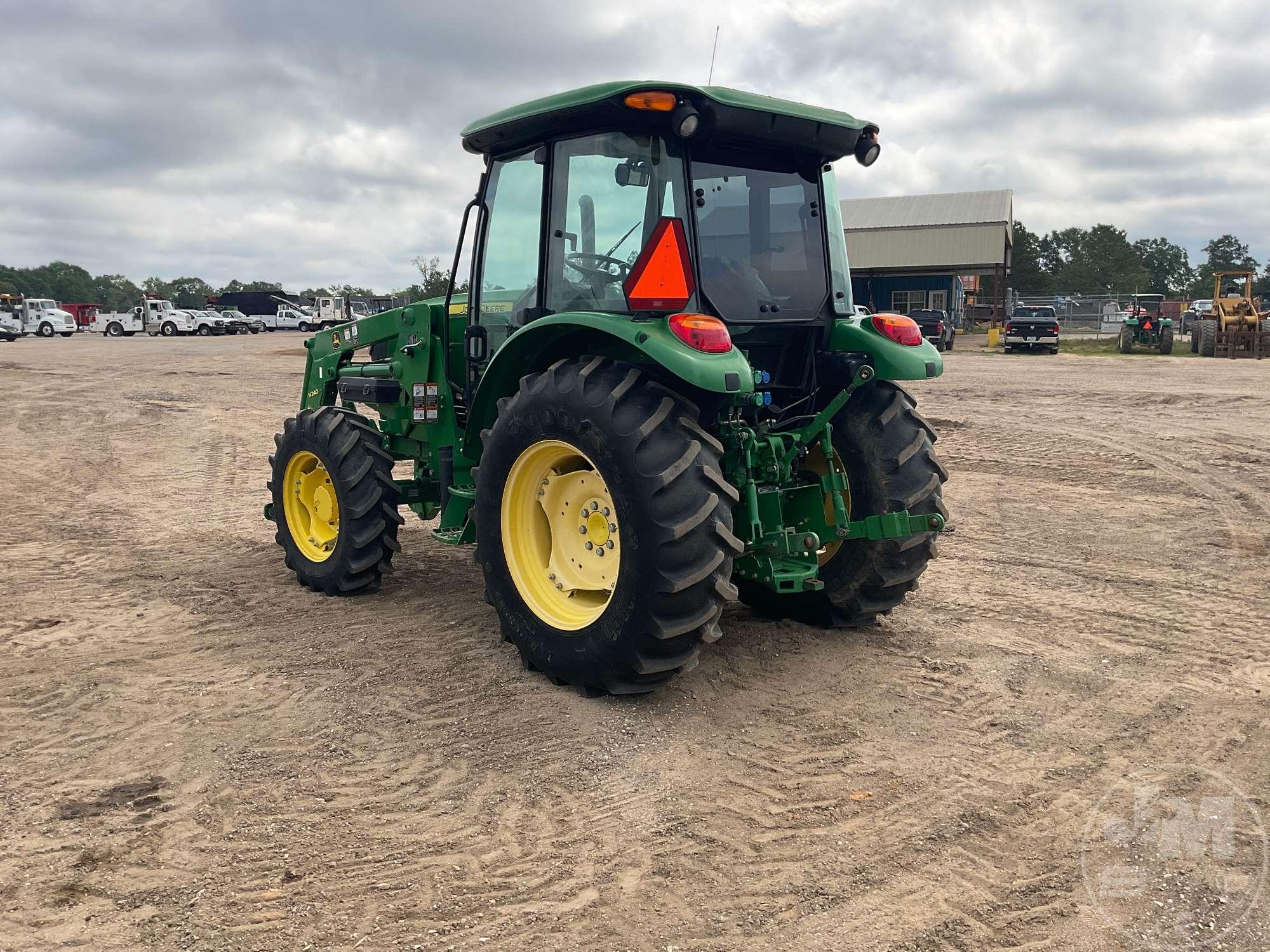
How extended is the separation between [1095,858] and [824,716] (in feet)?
4.33

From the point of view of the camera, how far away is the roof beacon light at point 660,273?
170 inches

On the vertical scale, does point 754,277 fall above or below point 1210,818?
above

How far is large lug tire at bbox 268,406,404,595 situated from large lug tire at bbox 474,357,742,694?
5.26 feet

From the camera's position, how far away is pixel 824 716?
4.38 meters

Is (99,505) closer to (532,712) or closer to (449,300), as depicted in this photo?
(449,300)

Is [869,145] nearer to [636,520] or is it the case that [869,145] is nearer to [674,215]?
[674,215]

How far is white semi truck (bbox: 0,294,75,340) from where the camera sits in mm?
46312

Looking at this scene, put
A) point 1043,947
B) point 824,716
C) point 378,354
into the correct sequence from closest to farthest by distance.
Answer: point 1043,947, point 824,716, point 378,354

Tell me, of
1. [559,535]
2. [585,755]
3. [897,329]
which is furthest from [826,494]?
[585,755]

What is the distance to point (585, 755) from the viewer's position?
399 cm

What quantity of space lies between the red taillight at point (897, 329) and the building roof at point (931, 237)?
127 feet

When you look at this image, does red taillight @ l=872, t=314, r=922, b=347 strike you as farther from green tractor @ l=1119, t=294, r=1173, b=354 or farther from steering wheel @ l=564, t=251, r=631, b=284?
green tractor @ l=1119, t=294, r=1173, b=354

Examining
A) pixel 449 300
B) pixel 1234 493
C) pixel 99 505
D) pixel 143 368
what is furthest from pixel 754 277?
pixel 143 368

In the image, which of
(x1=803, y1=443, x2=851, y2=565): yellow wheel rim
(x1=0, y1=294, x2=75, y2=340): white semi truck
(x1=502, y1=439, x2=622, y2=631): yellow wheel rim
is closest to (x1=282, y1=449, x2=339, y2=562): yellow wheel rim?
(x1=502, y1=439, x2=622, y2=631): yellow wheel rim
